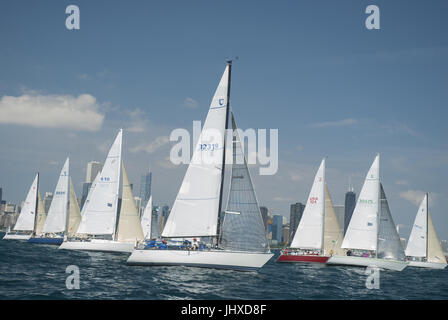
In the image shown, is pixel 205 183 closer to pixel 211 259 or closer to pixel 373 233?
pixel 211 259

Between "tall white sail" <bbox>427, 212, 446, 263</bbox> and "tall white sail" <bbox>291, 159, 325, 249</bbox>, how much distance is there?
870 inches

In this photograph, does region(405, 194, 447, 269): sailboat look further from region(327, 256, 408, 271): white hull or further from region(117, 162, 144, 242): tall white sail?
region(117, 162, 144, 242): tall white sail

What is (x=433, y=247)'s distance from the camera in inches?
2574

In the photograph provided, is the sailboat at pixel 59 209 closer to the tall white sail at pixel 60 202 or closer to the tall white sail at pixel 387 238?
the tall white sail at pixel 60 202

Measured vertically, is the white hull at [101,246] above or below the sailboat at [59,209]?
below

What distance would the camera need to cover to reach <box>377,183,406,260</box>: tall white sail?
4656 cm

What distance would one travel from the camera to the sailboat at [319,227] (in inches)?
2142

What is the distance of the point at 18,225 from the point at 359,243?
5732 cm

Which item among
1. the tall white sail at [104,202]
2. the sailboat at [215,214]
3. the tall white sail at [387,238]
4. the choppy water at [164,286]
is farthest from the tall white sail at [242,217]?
the tall white sail at [104,202]

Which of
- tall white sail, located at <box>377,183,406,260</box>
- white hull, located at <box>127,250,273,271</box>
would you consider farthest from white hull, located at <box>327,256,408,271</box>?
white hull, located at <box>127,250,273,271</box>

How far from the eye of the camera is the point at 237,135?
3062 cm
